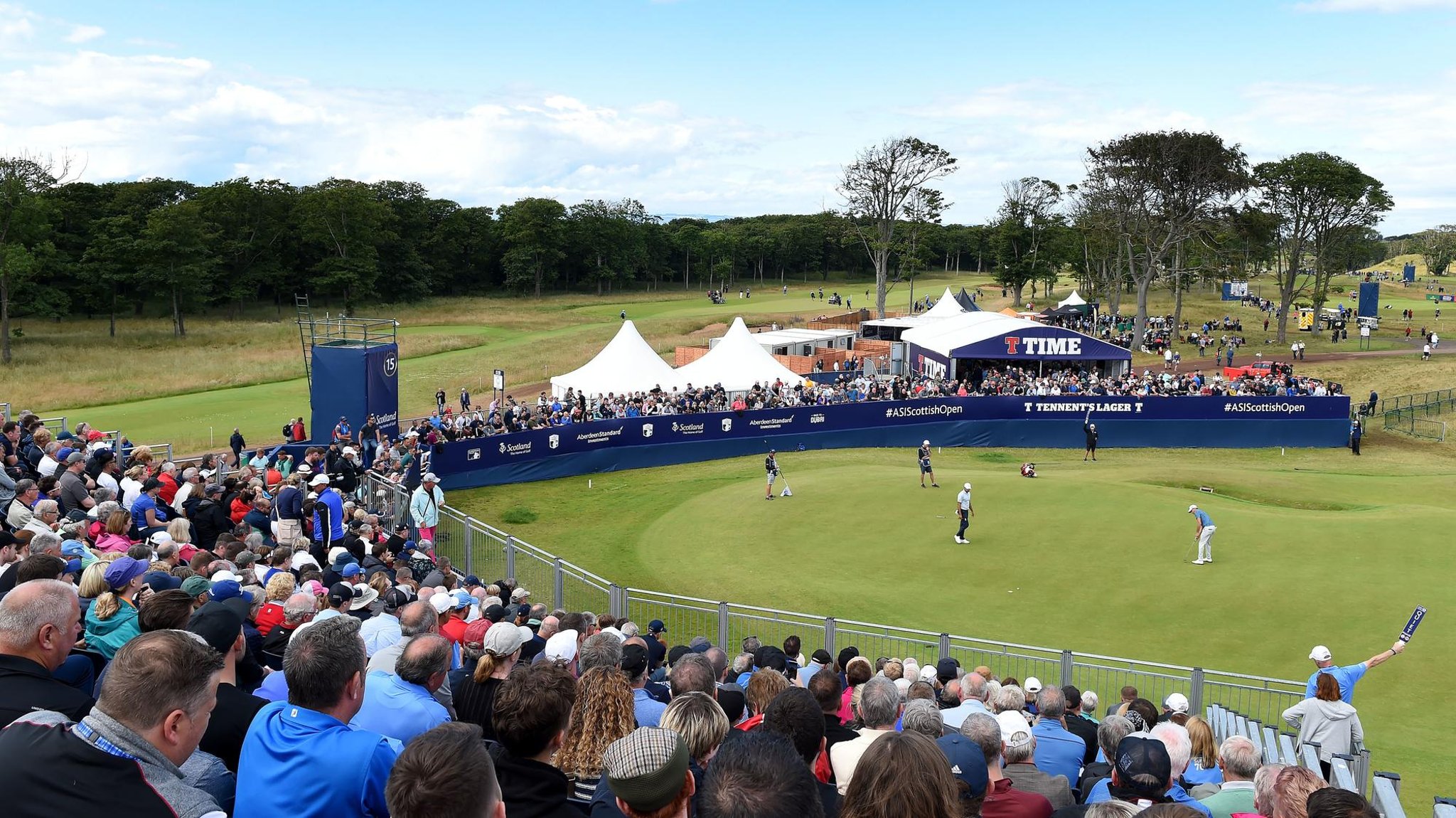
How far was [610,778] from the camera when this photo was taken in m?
3.88

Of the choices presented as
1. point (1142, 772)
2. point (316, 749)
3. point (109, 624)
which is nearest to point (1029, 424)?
point (1142, 772)

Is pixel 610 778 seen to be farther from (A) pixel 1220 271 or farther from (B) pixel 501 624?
(A) pixel 1220 271

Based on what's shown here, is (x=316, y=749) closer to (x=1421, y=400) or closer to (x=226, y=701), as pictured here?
(x=226, y=701)

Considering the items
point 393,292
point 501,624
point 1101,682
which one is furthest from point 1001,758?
point 393,292

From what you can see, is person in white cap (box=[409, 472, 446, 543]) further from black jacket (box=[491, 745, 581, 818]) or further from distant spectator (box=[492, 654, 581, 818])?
black jacket (box=[491, 745, 581, 818])

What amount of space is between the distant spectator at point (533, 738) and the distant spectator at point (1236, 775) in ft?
14.4

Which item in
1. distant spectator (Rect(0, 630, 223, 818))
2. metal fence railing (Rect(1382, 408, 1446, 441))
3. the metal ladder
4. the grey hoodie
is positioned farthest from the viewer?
metal fence railing (Rect(1382, 408, 1446, 441))

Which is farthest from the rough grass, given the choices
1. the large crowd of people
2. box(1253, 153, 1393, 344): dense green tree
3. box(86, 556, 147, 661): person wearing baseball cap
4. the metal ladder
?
box(86, 556, 147, 661): person wearing baseball cap

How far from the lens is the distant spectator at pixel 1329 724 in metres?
9.70

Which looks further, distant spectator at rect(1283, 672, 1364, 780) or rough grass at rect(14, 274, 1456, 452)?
rough grass at rect(14, 274, 1456, 452)

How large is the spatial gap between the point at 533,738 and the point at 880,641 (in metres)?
12.5

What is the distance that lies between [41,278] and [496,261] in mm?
47599

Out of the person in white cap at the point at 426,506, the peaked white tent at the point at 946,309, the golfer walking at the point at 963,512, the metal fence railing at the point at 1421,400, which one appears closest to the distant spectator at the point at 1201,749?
the golfer walking at the point at 963,512

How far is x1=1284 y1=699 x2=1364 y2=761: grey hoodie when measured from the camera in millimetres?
9695
